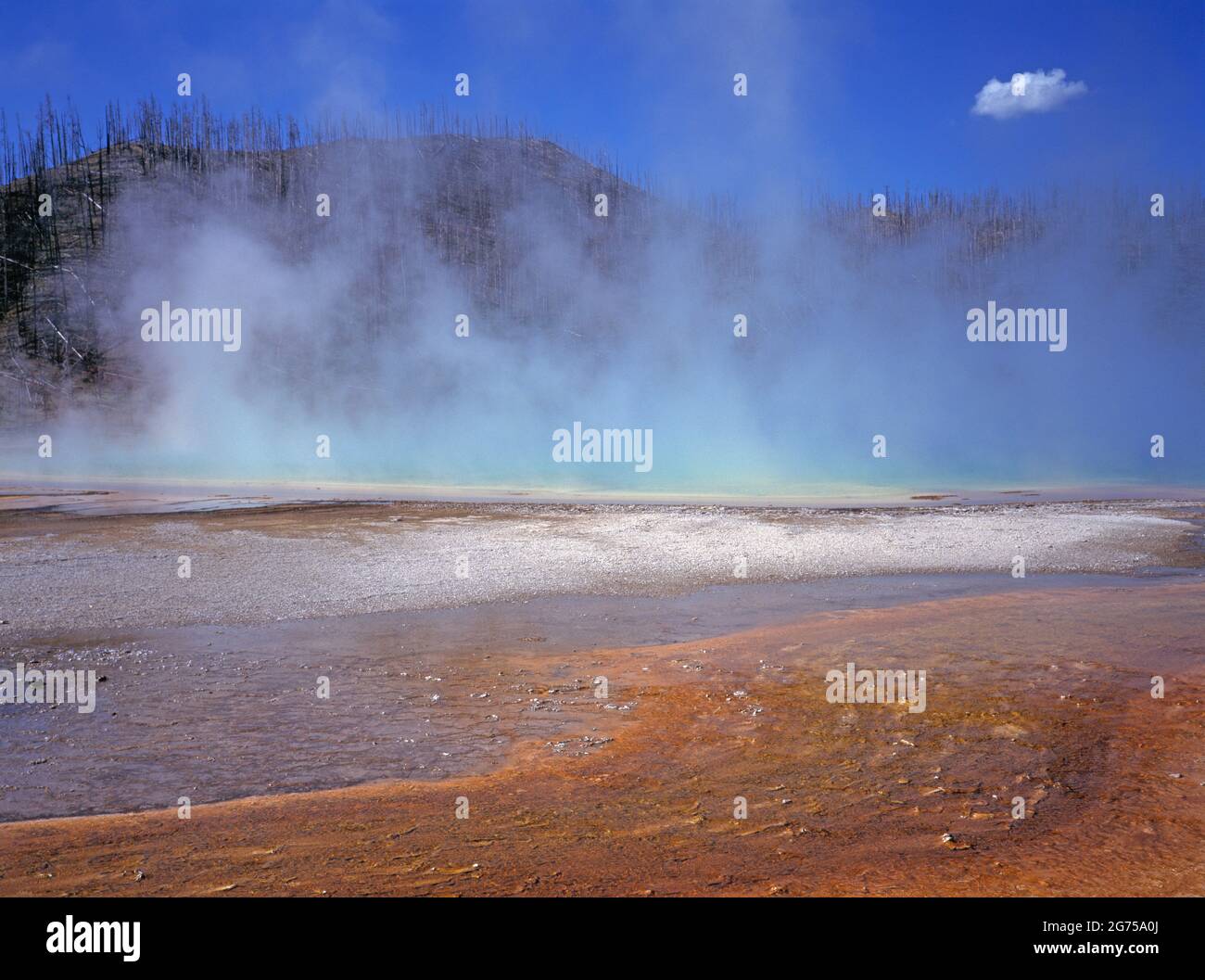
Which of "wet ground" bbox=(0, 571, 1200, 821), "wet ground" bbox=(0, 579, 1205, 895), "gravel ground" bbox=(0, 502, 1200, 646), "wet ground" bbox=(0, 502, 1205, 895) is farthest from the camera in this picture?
"gravel ground" bbox=(0, 502, 1200, 646)

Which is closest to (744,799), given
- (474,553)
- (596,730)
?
(596,730)

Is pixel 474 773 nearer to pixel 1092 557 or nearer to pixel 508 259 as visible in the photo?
pixel 1092 557

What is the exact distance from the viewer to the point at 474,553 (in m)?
9.66

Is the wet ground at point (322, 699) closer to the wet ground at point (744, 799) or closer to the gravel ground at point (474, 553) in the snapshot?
the wet ground at point (744, 799)

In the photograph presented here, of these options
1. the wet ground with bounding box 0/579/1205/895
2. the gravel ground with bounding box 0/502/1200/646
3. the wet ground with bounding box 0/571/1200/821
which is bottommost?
the wet ground with bounding box 0/579/1205/895

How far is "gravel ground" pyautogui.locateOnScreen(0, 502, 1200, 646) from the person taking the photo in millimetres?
7430

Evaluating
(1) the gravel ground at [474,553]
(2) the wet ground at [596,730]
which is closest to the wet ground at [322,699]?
(2) the wet ground at [596,730]

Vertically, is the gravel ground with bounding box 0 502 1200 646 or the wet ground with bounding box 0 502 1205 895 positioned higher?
the gravel ground with bounding box 0 502 1200 646

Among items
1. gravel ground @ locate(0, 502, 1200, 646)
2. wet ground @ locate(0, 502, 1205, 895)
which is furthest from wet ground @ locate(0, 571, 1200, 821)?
gravel ground @ locate(0, 502, 1200, 646)

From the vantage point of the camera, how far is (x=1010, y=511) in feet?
44.3

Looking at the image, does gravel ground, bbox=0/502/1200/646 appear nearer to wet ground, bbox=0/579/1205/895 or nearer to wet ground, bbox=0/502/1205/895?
wet ground, bbox=0/502/1205/895

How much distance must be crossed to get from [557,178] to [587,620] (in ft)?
145

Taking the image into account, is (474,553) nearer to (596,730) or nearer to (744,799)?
(596,730)
